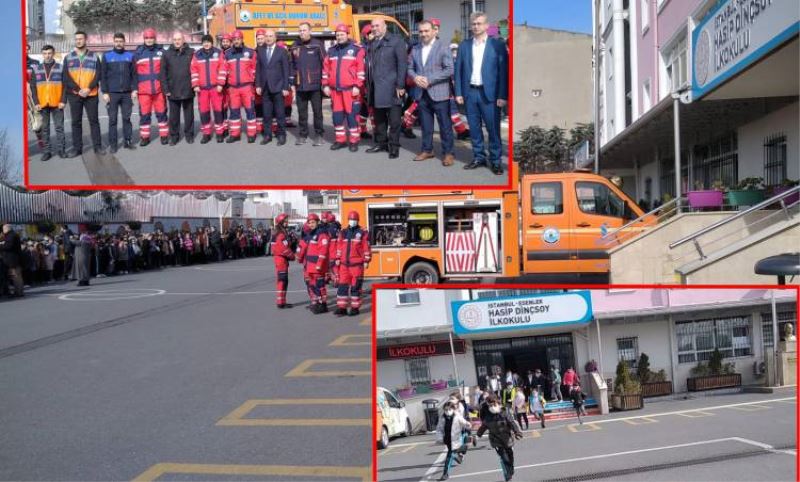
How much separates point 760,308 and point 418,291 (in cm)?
114

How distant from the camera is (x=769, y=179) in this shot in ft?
43.5

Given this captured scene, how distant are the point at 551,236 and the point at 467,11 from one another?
330 inches

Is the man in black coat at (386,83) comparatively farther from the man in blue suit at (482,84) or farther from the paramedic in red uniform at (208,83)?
the paramedic in red uniform at (208,83)

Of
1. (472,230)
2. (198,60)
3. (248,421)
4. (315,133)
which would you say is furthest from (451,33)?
(472,230)

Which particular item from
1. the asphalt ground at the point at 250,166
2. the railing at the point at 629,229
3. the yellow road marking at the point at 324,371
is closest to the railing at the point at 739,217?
the railing at the point at 629,229

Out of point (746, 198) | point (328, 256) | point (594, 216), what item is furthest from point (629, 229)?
point (328, 256)

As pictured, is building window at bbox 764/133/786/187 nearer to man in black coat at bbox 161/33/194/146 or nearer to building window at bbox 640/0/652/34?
building window at bbox 640/0/652/34

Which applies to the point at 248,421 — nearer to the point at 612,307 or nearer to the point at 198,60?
the point at 198,60

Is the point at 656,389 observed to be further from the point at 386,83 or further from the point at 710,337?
the point at 386,83

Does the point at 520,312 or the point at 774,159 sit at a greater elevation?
the point at 774,159

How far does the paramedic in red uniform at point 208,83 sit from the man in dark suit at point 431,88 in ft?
2.43

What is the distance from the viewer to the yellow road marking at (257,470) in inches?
190

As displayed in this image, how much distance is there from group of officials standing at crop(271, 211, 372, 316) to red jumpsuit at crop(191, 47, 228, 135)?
227 inches

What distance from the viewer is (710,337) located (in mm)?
2551
